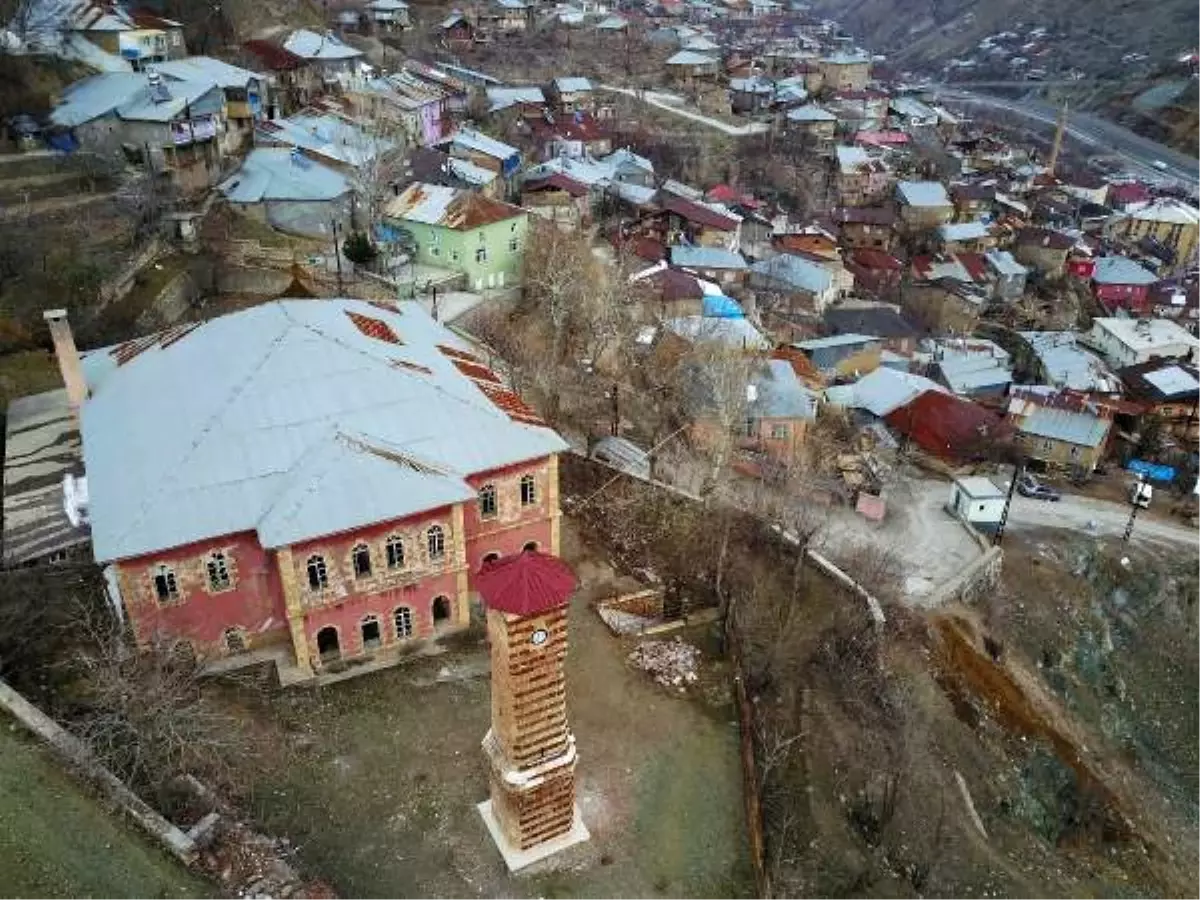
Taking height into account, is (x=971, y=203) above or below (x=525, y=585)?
below

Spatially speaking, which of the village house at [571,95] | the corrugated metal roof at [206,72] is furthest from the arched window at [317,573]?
A: the village house at [571,95]

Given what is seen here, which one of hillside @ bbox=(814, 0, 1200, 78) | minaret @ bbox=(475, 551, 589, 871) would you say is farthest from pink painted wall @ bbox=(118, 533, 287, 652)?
hillside @ bbox=(814, 0, 1200, 78)

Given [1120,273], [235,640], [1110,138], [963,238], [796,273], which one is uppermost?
[235,640]

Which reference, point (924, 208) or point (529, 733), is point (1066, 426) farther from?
point (924, 208)

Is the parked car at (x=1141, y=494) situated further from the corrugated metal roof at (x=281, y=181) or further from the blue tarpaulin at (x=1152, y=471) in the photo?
the corrugated metal roof at (x=281, y=181)

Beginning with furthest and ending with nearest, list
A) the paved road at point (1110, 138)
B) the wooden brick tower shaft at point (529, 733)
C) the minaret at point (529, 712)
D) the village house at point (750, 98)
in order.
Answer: the paved road at point (1110, 138) → the village house at point (750, 98) → the wooden brick tower shaft at point (529, 733) → the minaret at point (529, 712)

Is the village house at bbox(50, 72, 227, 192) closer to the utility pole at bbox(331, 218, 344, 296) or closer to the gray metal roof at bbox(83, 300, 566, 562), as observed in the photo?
the utility pole at bbox(331, 218, 344, 296)

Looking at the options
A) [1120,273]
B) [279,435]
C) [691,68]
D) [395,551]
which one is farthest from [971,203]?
[279,435]
